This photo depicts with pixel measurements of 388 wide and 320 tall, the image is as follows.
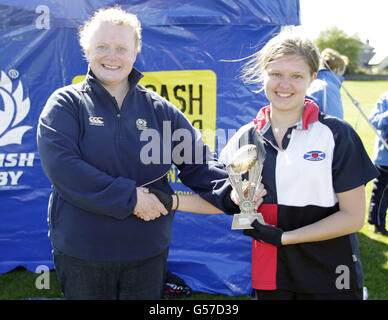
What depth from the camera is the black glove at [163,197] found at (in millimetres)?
1630

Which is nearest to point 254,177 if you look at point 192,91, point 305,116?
point 305,116

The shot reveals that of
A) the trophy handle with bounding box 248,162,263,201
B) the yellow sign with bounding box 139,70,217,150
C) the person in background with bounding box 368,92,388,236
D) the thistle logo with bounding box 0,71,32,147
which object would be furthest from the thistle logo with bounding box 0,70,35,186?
the person in background with bounding box 368,92,388,236

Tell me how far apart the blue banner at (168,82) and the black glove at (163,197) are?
61.8 inches

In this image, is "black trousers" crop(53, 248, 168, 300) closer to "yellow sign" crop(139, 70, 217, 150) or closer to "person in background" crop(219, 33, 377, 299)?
"person in background" crop(219, 33, 377, 299)

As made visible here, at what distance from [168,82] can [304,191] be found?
1.81 metres

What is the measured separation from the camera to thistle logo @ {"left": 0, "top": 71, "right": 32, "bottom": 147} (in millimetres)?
3279

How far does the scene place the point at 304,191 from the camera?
64.8 inches

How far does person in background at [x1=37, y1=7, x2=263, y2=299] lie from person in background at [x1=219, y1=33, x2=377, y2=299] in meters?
0.22

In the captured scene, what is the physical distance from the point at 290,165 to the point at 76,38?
7.39ft

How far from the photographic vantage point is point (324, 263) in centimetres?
168

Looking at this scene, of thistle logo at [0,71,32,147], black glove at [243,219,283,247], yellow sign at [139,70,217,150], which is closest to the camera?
black glove at [243,219,283,247]

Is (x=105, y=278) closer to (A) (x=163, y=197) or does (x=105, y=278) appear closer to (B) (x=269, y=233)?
(A) (x=163, y=197)
